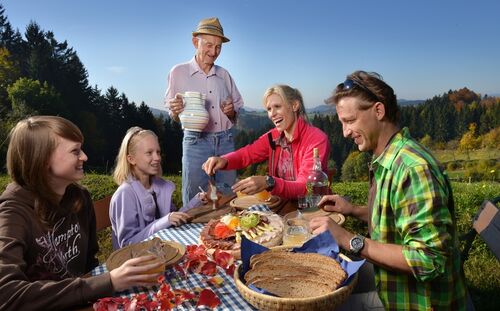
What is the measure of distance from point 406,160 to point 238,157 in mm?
2419

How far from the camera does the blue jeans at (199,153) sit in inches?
183

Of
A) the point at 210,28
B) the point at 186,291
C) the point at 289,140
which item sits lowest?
the point at 186,291

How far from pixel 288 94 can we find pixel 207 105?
1.46 metres

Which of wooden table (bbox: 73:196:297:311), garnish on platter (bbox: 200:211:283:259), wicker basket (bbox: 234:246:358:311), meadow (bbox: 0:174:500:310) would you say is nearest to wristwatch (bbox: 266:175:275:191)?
wooden table (bbox: 73:196:297:311)

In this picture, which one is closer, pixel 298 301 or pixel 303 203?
pixel 298 301

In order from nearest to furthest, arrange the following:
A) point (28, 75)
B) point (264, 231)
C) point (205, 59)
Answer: point (264, 231) → point (205, 59) → point (28, 75)

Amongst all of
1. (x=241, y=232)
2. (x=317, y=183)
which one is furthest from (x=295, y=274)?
(x=317, y=183)

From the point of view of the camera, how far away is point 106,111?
1732 inches

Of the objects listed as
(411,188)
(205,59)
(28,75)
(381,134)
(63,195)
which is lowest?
(63,195)

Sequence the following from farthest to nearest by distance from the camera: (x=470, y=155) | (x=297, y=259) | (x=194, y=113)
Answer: (x=470, y=155) → (x=194, y=113) → (x=297, y=259)

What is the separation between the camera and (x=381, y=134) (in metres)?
2.00

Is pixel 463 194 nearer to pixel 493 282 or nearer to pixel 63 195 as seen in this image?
pixel 493 282

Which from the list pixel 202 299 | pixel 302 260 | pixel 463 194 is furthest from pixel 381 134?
pixel 463 194

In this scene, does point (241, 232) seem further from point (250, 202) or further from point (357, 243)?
point (250, 202)
